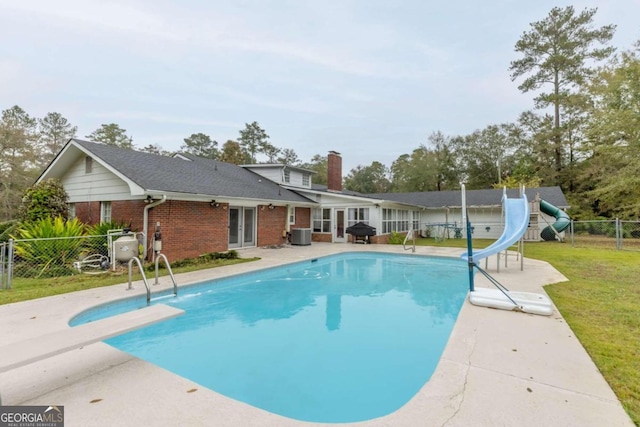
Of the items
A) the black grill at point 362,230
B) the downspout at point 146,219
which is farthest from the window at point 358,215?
the downspout at point 146,219

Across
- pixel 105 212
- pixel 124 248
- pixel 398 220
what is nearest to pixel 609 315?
pixel 124 248

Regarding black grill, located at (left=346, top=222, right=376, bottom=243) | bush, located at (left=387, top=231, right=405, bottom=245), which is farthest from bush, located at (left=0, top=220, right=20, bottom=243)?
bush, located at (left=387, top=231, right=405, bottom=245)

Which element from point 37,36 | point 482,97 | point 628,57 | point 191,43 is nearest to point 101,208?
point 37,36

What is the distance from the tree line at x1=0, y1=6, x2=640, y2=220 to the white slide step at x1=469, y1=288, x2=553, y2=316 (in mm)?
19246

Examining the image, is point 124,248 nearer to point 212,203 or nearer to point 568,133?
point 212,203

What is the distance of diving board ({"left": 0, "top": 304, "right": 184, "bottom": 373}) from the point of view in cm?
267

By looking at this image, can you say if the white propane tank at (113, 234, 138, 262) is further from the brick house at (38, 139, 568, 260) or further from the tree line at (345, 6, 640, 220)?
the tree line at (345, 6, 640, 220)

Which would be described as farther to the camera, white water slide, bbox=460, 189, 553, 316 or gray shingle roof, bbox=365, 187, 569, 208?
gray shingle roof, bbox=365, 187, 569, 208

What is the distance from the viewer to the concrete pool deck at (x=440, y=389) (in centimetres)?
237

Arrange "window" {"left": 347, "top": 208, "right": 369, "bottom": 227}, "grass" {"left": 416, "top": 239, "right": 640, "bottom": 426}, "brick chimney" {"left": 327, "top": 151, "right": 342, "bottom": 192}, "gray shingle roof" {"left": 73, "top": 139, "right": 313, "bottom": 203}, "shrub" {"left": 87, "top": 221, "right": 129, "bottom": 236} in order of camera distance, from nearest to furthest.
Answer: "grass" {"left": 416, "top": 239, "right": 640, "bottom": 426} → "shrub" {"left": 87, "top": 221, "right": 129, "bottom": 236} → "gray shingle roof" {"left": 73, "top": 139, "right": 313, "bottom": 203} → "window" {"left": 347, "top": 208, "right": 369, "bottom": 227} → "brick chimney" {"left": 327, "top": 151, "right": 342, "bottom": 192}

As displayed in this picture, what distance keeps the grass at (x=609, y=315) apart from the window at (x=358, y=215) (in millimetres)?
8935

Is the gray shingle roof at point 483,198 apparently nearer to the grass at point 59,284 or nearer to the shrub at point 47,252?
the grass at point 59,284

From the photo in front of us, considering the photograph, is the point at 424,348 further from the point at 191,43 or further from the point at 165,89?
the point at 165,89

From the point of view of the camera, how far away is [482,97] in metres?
19.7
